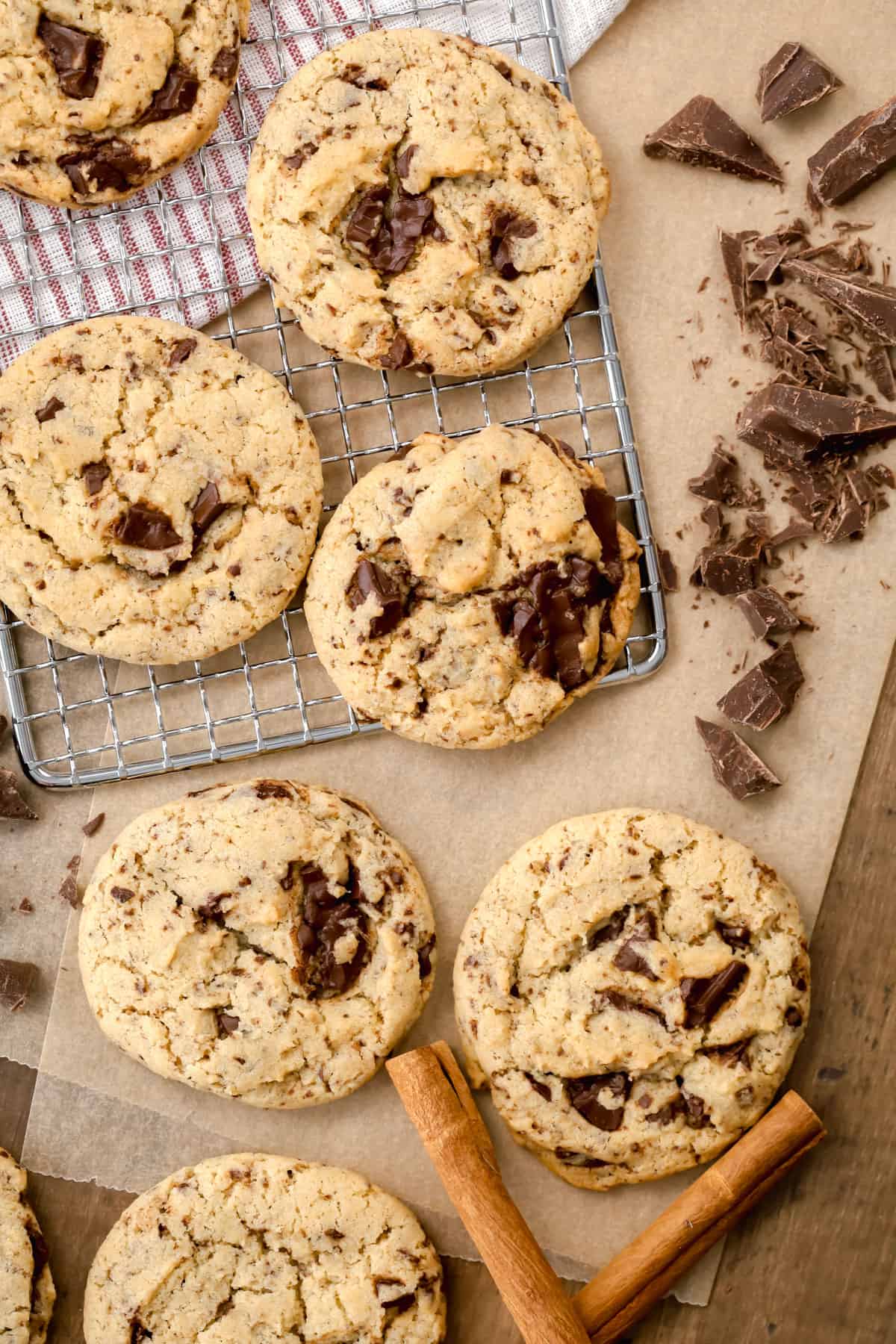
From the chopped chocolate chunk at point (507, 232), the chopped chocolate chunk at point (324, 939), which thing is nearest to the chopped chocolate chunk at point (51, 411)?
the chopped chocolate chunk at point (507, 232)

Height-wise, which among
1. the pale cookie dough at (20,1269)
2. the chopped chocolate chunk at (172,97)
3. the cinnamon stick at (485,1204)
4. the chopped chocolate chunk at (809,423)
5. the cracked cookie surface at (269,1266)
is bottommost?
the pale cookie dough at (20,1269)

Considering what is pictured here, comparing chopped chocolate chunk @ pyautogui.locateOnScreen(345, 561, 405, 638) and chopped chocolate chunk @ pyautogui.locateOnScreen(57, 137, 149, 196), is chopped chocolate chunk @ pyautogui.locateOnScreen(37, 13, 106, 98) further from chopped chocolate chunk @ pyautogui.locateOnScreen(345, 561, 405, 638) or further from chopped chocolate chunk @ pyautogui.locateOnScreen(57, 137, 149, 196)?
chopped chocolate chunk @ pyautogui.locateOnScreen(345, 561, 405, 638)

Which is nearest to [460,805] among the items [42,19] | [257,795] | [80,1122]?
[257,795]

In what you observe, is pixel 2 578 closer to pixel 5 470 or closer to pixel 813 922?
pixel 5 470

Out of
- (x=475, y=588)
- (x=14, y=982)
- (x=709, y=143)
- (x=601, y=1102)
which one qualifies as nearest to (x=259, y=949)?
(x=14, y=982)

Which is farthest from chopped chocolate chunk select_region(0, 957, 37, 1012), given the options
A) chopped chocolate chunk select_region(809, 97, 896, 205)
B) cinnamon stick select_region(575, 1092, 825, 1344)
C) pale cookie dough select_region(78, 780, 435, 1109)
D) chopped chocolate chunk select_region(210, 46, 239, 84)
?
chopped chocolate chunk select_region(809, 97, 896, 205)

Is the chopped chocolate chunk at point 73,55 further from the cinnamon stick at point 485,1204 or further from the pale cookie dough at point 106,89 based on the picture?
the cinnamon stick at point 485,1204
